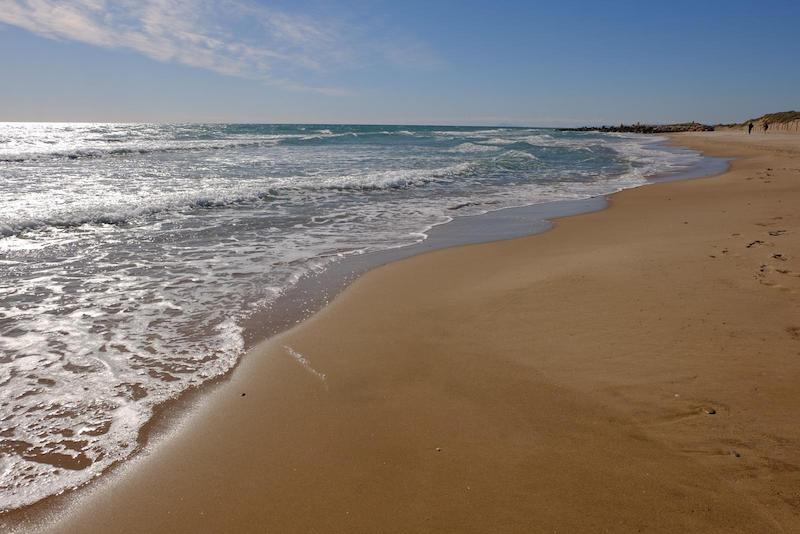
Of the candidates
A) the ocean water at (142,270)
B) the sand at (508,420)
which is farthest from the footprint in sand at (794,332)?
the ocean water at (142,270)

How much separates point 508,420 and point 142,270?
5.00 m

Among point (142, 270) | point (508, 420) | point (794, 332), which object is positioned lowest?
point (508, 420)

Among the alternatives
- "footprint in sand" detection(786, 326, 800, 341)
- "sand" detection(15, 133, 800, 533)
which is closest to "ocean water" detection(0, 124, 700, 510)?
"sand" detection(15, 133, 800, 533)

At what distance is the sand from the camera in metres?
2.29

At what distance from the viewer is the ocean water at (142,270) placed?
306 centimetres

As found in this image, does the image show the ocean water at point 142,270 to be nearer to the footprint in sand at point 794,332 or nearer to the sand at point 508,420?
the sand at point 508,420

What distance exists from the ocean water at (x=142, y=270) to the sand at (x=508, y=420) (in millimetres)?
451

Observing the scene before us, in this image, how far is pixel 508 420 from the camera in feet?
9.80

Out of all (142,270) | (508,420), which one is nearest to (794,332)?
(508,420)

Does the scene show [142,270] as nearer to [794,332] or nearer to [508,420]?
[508,420]

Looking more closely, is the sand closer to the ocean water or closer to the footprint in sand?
the footprint in sand

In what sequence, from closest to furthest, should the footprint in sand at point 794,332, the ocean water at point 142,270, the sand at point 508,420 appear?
1. the sand at point 508,420
2. the ocean water at point 142,270
3. the footprint in sand at point 794,332

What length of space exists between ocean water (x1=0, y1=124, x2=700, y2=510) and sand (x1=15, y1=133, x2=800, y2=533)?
1.48ft

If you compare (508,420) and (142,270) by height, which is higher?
(142,270)
